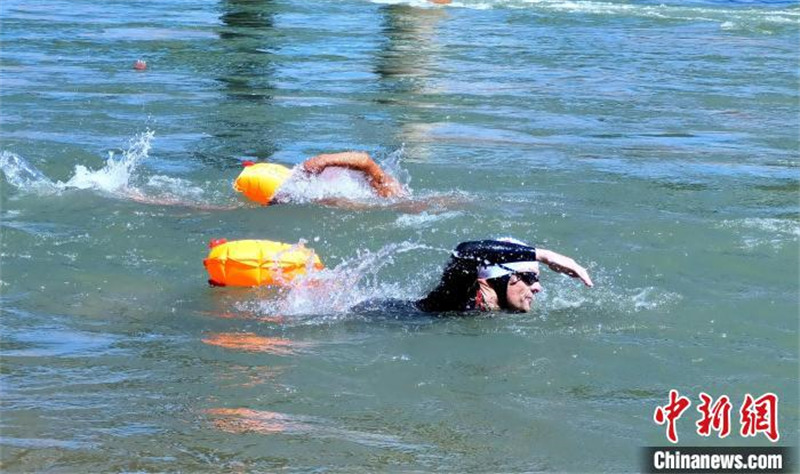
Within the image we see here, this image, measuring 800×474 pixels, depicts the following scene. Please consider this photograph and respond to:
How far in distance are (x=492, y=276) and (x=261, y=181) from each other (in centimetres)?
357

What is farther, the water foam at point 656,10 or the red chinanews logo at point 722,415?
the water foam at point 656,10

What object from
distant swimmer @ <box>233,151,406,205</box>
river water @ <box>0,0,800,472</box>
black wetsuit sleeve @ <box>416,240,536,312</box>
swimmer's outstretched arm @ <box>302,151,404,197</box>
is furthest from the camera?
distant swimmer @ <box>233,151,406,205</box>

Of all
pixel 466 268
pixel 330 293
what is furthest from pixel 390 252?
pixel 466 268

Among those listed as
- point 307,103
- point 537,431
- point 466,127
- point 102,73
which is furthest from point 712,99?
point 537,431

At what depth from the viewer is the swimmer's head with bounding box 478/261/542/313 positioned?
8312 millimetres

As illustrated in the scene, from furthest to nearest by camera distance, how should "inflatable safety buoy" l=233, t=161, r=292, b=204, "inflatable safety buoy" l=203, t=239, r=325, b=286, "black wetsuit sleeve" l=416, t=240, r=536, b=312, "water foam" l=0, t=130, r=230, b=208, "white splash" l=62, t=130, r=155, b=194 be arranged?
"white splash" l=62, t=130, r=155, b=194
"water foam" l=0, t=130, r=230, b=208
"inflatable safety buoy" l=233, t=161, r=292, b=204
"inflatable safety buoy" l=203, t=239, r=325, b=286
"black wetsuit sleeve" l=416, t=240, r=536, b=312

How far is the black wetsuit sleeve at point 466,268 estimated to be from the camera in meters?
8.27

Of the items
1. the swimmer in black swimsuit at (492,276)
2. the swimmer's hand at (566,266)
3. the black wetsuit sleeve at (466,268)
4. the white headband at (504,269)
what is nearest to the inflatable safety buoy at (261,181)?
the black wetsuit sleeve at (466,268)

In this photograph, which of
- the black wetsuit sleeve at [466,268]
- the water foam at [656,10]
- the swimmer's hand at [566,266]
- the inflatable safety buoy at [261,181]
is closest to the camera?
the swimmer's hand at [566,266]

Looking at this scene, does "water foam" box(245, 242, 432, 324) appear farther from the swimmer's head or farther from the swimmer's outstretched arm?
the swimmer's outstretched arm

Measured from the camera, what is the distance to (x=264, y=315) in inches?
348

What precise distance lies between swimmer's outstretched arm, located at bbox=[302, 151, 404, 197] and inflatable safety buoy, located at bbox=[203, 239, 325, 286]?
1635mm

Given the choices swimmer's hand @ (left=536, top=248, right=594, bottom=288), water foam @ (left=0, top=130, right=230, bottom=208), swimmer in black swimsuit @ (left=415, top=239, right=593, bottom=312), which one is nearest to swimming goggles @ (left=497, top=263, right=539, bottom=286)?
swimmer in black swimsuit @ (left=415, top=239, right=593, bottom=312)

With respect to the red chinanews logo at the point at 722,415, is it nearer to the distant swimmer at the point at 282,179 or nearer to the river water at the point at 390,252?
the river water at the point at 390,252
